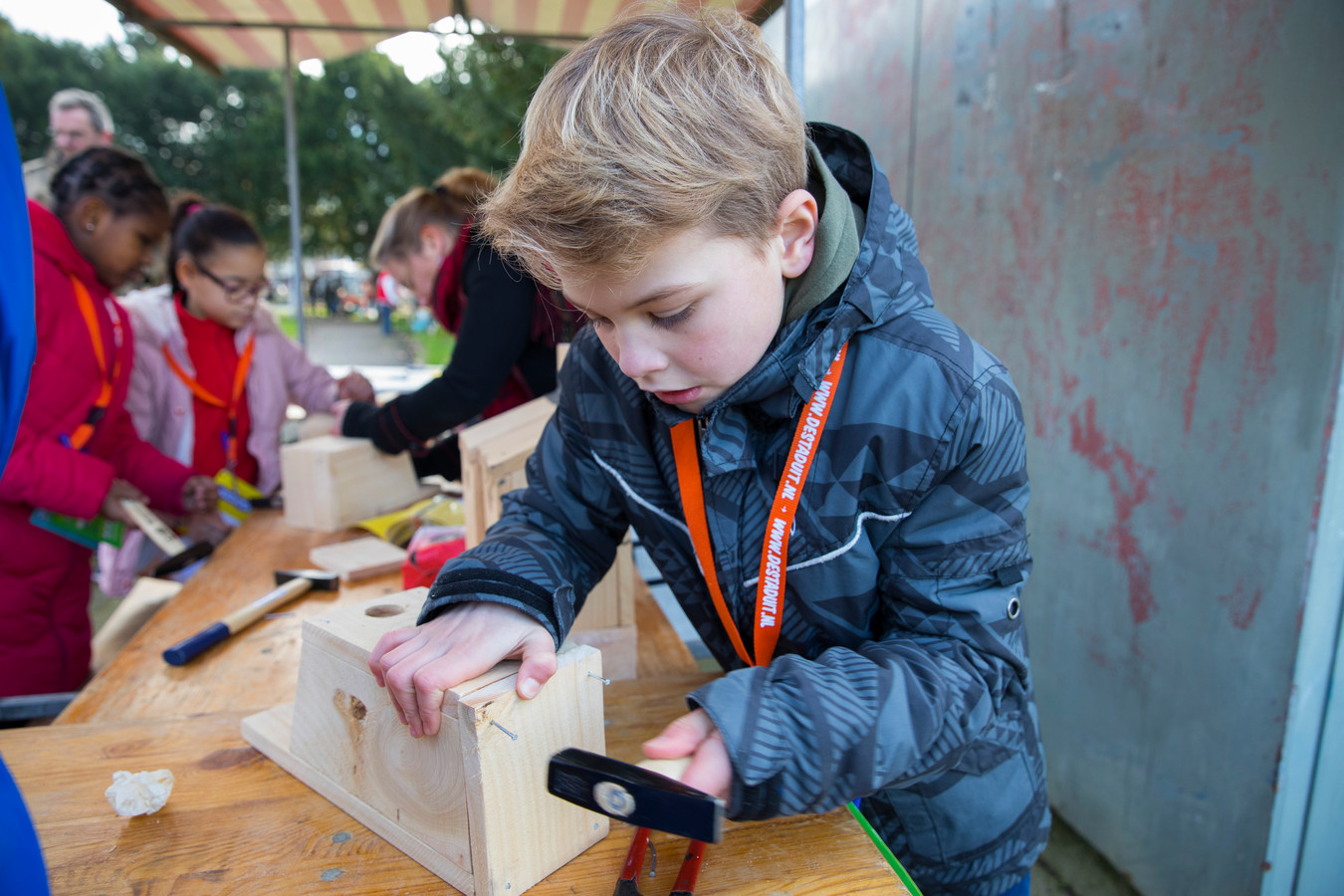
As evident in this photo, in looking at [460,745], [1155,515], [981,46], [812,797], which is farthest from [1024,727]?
[981,46]

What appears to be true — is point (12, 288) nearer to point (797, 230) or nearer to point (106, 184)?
point (797, 230)

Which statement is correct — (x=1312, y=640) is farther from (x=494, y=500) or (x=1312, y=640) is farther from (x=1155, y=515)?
(x=494, y=500)

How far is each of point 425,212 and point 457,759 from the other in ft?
7.28

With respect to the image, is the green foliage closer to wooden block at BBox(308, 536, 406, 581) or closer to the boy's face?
wooden block at BBox(308, 536, 406, 581)

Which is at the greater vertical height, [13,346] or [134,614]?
[13,346]

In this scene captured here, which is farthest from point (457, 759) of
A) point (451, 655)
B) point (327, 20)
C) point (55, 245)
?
point (327, 20)

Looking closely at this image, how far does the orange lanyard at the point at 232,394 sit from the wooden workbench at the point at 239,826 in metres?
1.71

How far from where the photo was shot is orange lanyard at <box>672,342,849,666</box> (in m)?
0.98

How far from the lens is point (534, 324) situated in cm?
237

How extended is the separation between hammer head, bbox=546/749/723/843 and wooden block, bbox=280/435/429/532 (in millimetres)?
1875

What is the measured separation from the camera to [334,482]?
2.36 metres

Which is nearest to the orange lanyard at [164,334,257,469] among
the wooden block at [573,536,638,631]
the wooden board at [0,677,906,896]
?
the wooden board at [0,677,906,896]

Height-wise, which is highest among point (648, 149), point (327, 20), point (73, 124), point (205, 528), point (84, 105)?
point (327, 20)

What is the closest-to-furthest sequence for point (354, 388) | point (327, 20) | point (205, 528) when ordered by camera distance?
point (205, 528)
point (354, 388)
point (327, 20)
